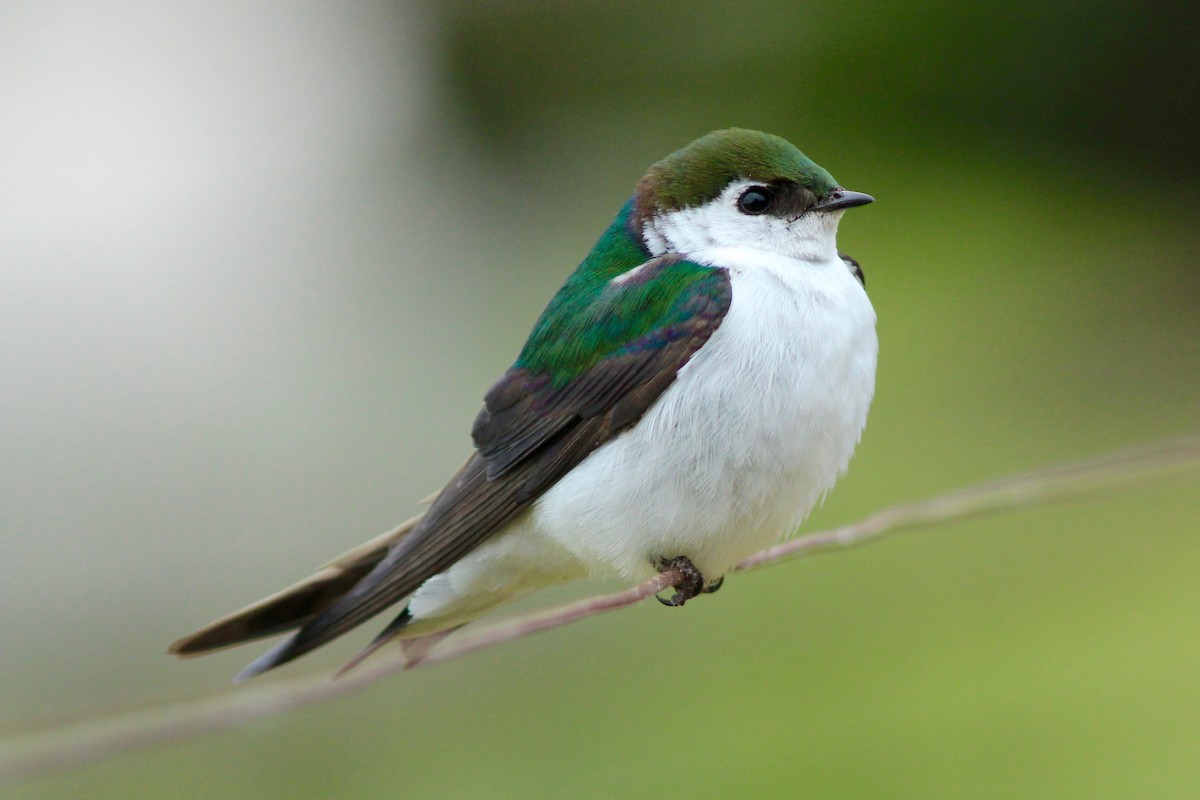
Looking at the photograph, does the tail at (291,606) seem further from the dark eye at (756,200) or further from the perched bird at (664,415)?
the dark eye at (756,200)

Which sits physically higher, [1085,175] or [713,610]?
[1085,175]

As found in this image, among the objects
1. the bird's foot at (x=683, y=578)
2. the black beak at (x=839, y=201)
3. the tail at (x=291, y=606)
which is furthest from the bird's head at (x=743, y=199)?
the tail at (x=291, y=606)

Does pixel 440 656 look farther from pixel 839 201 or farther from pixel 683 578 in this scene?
pixel 839 201

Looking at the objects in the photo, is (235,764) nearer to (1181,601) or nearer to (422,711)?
(422,711)

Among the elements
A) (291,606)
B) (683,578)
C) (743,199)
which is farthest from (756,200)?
(291,606)

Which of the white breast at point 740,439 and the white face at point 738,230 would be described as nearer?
the white breast at point 740,439

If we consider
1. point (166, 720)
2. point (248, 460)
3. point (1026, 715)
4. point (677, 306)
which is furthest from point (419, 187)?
point (166, 720)

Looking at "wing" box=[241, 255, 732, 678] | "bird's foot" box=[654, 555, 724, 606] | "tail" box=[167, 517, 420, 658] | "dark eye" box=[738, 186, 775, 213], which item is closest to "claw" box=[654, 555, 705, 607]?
"bird's foot" box=[654, 555, 724, 606]
